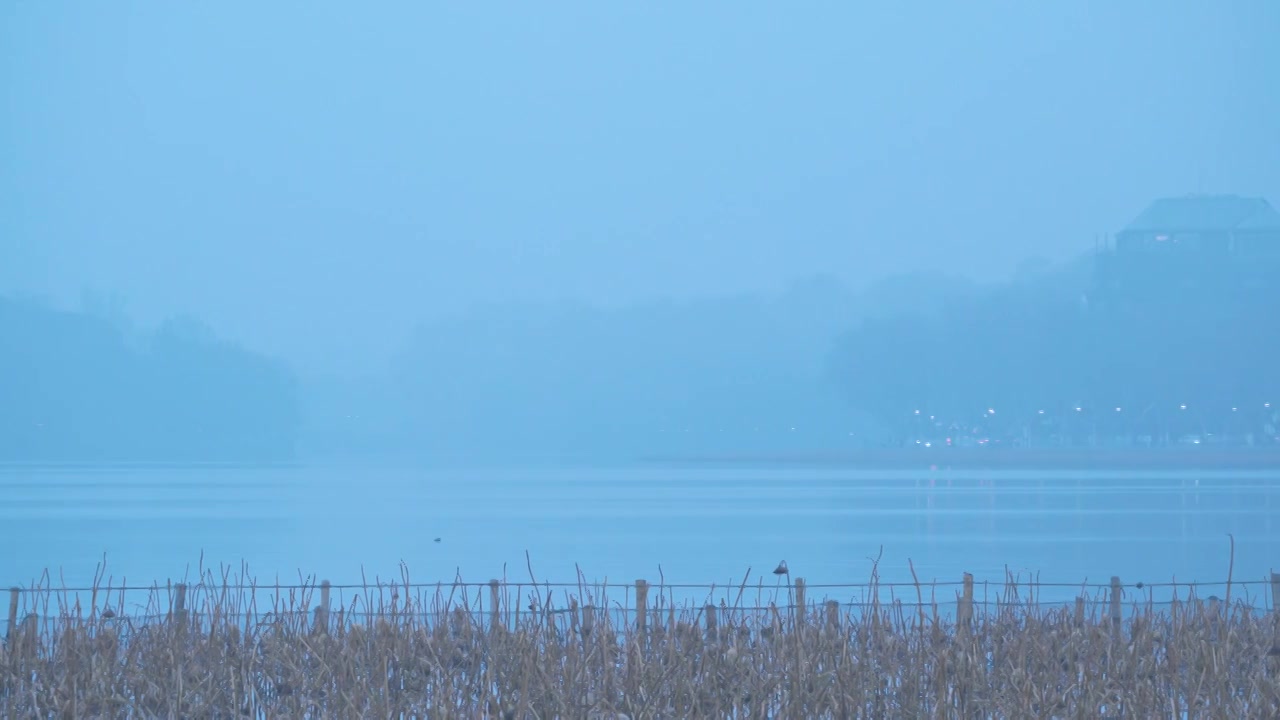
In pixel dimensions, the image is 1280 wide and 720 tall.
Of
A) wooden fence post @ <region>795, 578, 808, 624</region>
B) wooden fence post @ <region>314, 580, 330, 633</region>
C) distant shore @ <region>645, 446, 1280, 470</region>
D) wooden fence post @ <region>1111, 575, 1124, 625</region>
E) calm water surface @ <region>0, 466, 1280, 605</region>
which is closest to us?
wooden fence post @ <region>795, 578, 808, 624</region>

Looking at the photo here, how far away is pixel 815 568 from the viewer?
28.5 meters

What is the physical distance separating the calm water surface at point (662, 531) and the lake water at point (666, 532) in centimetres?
9

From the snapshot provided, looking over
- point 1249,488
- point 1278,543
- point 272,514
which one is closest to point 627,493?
point 272,514

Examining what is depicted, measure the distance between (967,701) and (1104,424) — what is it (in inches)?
3925

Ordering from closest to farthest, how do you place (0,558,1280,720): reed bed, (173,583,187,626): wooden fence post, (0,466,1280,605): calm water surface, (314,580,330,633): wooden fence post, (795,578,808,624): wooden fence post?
(0,558,1280,720): reed bed
(795,578,808,624): wooden fence post
(173,583,187,626): wooden fence post
(314,580,330,633): wooden fence post
(0,466,1280,605): calm water surface

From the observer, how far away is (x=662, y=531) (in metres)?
38.8

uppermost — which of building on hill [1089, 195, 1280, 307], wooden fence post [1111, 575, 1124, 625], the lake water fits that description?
building on hill [1089, 195, 1280, 307]

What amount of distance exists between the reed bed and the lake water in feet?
16.2

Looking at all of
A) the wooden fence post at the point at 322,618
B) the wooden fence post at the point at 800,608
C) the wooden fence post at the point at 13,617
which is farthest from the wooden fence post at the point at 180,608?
the wooden fence post at the point at 800,608

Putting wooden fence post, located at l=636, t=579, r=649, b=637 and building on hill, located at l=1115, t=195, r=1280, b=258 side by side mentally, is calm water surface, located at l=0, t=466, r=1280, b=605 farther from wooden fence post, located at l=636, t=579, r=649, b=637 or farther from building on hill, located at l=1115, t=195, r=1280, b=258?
building on hill, located at l=1115, t=195, r=1280, b=258

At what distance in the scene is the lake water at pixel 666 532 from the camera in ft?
92.3

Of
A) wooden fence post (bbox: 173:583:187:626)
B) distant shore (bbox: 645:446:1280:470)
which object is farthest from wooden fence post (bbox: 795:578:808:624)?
distant shore (bbox: 645:446:1280:470)

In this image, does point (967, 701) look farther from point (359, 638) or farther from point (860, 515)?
point (860, 515)

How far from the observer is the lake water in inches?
1108
